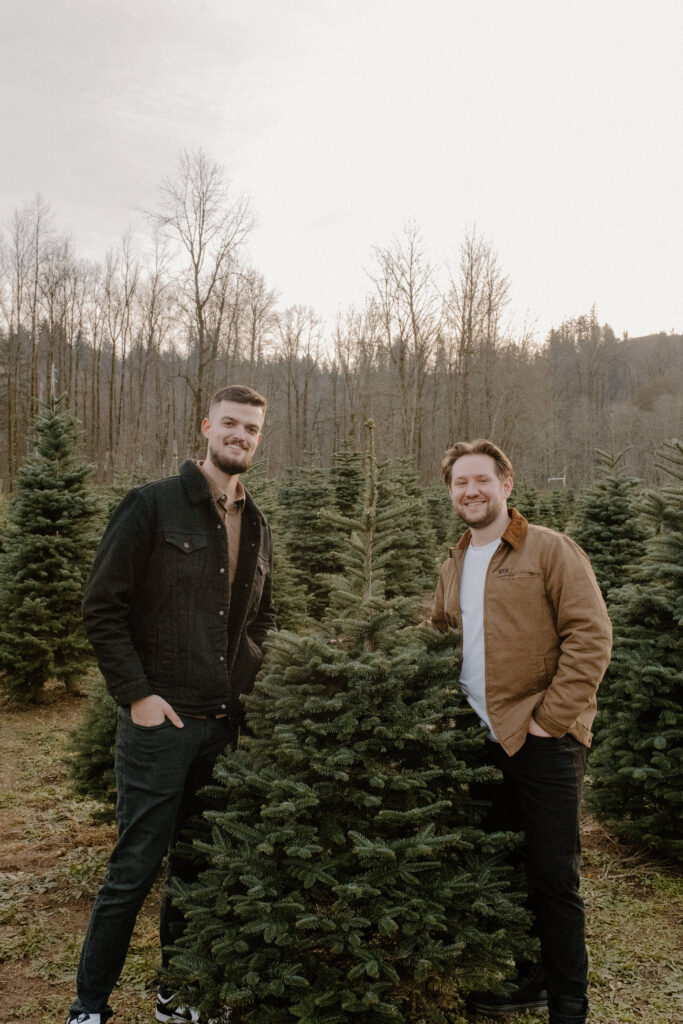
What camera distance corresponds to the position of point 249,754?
9.47 feet

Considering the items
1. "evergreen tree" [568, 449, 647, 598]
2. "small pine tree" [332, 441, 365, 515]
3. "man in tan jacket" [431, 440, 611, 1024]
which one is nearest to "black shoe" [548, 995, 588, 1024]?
"man in tan jacket" [431, 440, 611, 1024]

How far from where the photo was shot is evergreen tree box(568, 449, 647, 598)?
361 inches

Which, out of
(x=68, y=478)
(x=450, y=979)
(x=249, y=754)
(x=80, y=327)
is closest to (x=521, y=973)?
(x=450, y=979)

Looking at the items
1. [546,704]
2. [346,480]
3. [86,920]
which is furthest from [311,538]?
[546,704]

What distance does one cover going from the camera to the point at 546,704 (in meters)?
2.74

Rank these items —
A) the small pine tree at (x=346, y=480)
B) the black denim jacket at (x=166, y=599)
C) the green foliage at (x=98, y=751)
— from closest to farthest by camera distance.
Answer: the black denim jacket at (x=166, y=599)
the green foliage at (x=98, y=751)
the small pine tree at (x=346, y=480)

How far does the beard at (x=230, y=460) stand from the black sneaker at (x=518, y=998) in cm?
266

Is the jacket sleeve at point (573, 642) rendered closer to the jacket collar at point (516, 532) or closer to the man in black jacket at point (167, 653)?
the jacket collar at point (516, 532)

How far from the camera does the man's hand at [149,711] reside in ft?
9.21

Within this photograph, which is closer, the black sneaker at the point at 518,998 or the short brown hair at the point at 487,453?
the black sneaker at the point at 518,998

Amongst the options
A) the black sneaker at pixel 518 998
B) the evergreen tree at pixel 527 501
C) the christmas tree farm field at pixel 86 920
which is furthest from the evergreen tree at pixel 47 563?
the evergreen tree at pixel 527 501

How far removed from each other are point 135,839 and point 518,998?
1.91 meters

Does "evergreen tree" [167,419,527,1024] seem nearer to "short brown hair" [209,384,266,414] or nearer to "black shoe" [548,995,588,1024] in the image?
"black shoe" [548,995,588,1024]

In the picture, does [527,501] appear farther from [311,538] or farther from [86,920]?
[86,920]
